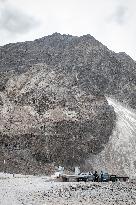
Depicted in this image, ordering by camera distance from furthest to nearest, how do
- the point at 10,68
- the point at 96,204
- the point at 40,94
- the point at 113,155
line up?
the point at 10,68 < the point at 40,94 < the point at 113,155 < the point at 96,204

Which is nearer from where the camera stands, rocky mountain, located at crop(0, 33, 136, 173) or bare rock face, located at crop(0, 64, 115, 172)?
bare rock face, located at crop(0, 64, 115, 172)

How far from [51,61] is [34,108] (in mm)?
30321

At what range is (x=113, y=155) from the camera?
217ft

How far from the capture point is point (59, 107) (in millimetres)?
70000

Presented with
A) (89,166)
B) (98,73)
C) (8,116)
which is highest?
(98,73)

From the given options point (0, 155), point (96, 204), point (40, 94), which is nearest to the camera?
point (96, 204)

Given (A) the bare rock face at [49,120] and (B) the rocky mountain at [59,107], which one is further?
(B) the rocky mountain at [59,107]

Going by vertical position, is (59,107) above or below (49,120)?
above

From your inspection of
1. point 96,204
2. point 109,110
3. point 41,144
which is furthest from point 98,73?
point 96,204

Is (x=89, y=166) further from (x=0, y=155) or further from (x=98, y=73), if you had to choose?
(x=98, y=73)

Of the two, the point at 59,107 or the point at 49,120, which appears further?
the point at 59,107

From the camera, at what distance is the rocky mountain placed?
62938 millimetres

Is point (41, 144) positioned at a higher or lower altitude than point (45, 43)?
lower

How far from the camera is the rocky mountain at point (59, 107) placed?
6294cm
